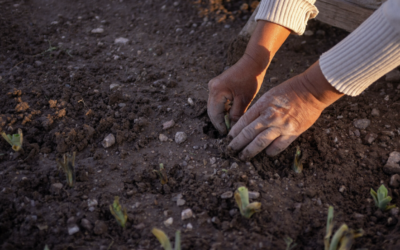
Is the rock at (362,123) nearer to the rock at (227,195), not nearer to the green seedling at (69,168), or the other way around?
the rock at (227,195)

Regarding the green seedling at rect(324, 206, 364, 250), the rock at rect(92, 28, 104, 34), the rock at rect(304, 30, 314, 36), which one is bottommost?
the rock at rect(304, 30, 314, 36)

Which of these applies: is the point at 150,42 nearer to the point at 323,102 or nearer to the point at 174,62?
the point at 174,62

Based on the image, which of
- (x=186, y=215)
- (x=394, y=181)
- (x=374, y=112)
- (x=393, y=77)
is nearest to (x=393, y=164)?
(x=394, y=181)

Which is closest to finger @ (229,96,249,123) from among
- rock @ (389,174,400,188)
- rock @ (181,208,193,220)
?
rock @ (181,208,193,220)

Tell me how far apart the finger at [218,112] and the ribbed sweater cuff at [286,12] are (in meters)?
0.52

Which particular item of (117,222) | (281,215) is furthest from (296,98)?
(117,222)

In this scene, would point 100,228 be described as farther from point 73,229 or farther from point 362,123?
point 362,123

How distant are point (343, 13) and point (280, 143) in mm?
1445

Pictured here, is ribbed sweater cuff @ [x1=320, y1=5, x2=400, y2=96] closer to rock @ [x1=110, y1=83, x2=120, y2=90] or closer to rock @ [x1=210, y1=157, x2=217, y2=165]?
rock @ [x1=210, y1=157, x2=217, y2=165]

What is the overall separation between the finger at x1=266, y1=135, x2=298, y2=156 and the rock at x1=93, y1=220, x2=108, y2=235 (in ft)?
2.98

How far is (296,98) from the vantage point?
167 centimetres

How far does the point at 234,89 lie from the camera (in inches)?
77.6

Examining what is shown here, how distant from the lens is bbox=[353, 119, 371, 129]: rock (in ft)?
6.86

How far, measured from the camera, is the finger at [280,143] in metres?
1.71
